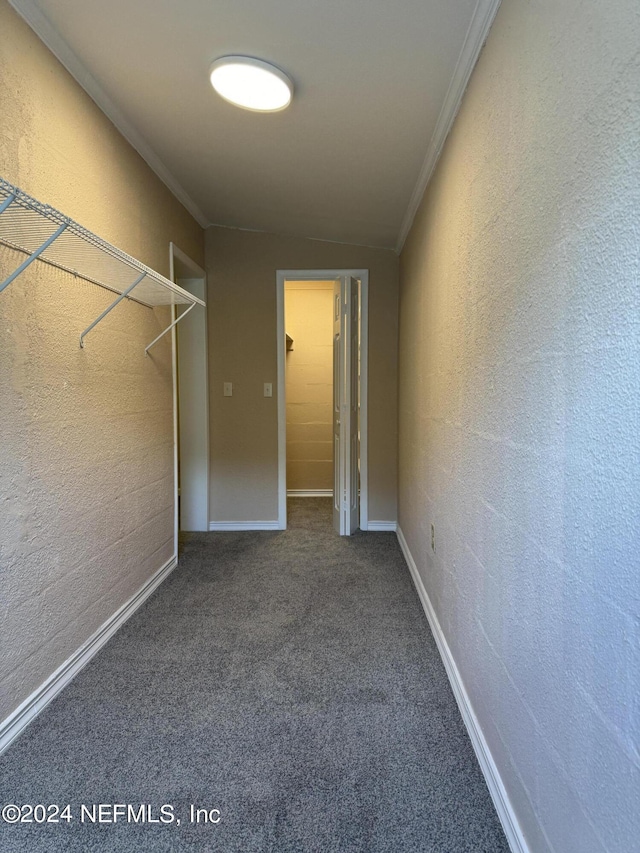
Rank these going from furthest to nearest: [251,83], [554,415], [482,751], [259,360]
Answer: [259,360]
[251,83]
[482,751]
[554,415]

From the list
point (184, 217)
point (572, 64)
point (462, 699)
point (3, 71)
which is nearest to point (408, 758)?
point (462, 699)

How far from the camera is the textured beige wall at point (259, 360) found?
11.2 ft

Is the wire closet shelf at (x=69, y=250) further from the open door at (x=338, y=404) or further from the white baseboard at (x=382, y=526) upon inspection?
the white baseboard at (x=382, y=526)

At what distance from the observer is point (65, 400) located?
166 centimetres

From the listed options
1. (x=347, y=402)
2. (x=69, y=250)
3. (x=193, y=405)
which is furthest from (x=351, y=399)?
(x=69, y=250)

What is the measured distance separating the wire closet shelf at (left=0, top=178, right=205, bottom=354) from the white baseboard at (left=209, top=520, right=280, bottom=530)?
190 cm

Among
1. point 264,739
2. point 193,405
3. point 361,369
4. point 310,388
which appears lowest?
point 264,739

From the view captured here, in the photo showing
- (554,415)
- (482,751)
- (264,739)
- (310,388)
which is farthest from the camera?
(310,388)

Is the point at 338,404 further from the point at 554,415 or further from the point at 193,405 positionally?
the point at 554,415

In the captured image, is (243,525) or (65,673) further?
(243,525)

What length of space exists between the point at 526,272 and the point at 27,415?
152 centimetres

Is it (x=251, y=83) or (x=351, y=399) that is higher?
(x=251, y=83)

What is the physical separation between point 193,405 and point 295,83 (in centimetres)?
223

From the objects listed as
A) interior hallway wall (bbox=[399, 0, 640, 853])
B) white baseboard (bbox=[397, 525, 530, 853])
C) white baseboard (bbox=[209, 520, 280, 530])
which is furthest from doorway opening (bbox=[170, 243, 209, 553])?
interior hallway wall (bbox=[399, 0, 640, 853])
